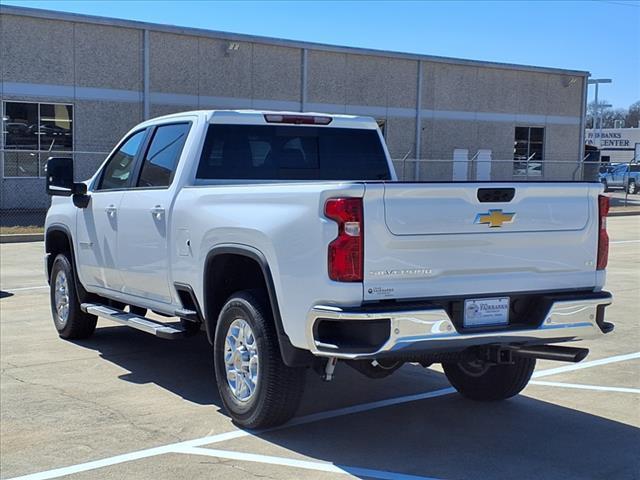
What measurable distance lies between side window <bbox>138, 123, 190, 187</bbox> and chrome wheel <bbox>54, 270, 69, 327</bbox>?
202 centimetres

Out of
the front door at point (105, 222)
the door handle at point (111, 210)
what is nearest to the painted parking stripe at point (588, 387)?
the front door at point (105, 222)

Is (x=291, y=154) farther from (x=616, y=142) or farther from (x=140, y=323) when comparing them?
(x=616, y=142)

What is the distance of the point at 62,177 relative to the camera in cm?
775

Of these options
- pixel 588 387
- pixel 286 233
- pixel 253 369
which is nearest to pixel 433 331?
pixel 286 233

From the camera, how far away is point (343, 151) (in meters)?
7.20

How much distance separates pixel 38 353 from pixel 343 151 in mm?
3597

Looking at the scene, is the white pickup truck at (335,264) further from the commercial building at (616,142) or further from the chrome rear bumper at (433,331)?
the commercial building at (616,142)

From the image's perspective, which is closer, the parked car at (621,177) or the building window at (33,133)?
the building window at (33,133)

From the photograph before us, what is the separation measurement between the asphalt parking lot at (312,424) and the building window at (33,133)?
18.0 meters

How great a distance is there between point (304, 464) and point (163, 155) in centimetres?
315

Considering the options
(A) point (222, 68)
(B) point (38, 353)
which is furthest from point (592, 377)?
(A) point (222, 68)

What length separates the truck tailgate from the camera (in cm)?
454

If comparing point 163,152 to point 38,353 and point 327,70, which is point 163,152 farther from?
point 327,70

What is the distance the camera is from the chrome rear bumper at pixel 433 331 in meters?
4.47
